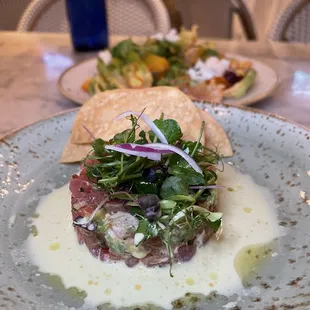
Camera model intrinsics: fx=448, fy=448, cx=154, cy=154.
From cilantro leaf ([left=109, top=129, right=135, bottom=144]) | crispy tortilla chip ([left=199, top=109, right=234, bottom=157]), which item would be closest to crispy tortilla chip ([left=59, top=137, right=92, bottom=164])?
cilantro leaf ([left=109, top=129, right=135, bottom=144])

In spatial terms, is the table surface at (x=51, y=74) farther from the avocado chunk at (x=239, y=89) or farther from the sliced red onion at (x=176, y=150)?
the sliced red onion at (x=176, y=150)

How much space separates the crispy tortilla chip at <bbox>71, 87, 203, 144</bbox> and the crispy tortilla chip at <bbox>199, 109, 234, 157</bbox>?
0.05 meters

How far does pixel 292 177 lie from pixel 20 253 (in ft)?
2.66

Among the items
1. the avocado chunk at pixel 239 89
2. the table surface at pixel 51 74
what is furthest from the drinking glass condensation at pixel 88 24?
the avocado chunk at pixel 239 89

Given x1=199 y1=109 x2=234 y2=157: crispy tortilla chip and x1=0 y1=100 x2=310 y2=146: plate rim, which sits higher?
x1=0 y1=100 x2=310 y2=146: plate rim

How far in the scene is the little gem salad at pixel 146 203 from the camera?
1069 millimetres

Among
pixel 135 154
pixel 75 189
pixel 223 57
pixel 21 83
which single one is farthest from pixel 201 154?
pixel 21 83

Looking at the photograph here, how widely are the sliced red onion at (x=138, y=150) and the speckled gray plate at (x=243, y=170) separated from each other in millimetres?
351

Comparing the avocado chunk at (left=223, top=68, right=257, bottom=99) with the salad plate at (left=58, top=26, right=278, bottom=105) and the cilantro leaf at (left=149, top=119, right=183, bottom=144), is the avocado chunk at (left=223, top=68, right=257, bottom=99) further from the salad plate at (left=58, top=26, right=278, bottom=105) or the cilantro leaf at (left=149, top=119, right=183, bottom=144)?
the cilantro leaf at (left=149, top=119, right=183, bottom=144)

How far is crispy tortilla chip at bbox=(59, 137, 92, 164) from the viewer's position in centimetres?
148

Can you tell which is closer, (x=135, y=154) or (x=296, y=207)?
(x=135, y=154)

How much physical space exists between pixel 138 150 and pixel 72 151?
431mm

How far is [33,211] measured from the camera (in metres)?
1.31

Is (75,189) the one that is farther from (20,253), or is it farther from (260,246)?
(260,246)
